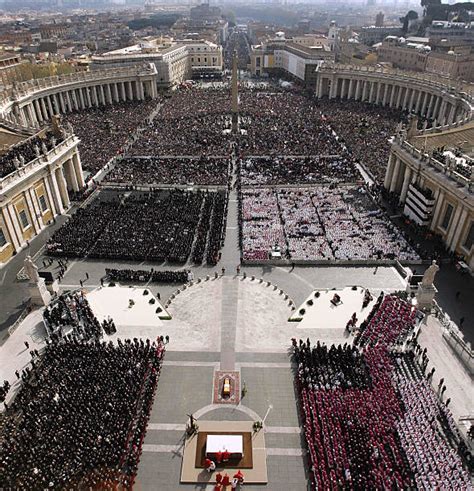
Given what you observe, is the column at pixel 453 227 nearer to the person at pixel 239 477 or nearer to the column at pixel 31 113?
the person at pixel 239 477

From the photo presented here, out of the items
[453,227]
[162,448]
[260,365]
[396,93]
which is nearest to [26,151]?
[260,365]

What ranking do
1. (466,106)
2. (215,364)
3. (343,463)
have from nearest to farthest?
(343,463) < (215,364) < (466,106)

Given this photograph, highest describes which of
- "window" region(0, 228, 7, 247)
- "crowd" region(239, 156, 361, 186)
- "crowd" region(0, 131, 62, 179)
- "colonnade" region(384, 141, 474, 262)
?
"crowd" region(0, 131, 62, 179)

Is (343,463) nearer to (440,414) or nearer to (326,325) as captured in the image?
(440,414)

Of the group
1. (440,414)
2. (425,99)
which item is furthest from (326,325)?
(425,99)

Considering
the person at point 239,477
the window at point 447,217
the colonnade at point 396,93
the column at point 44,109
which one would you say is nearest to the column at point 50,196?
the person at point 239,477

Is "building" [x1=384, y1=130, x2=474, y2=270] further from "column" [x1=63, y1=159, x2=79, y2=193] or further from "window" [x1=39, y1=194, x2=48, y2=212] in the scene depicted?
"window" [x1=39, y1=194, x2=48, y2=212]

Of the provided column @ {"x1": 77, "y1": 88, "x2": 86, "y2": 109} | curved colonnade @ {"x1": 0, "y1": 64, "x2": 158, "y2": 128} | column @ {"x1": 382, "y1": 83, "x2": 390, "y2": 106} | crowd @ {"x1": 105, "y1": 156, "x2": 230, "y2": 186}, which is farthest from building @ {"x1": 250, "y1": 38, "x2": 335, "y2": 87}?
crowd @ {"x1": 105, "y1": 156, "x2": 230, "y2": 186}

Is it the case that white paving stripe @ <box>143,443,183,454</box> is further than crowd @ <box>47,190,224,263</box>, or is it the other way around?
crowd @ <box>47,190,224,263</box>
